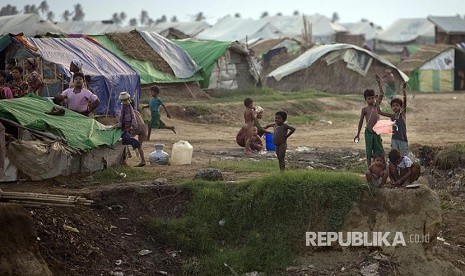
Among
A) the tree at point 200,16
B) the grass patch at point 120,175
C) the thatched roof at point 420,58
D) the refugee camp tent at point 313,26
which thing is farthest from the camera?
the tree at point 200,16

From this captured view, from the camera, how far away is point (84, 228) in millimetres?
9633

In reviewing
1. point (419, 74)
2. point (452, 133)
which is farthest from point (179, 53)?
point (419, 74)

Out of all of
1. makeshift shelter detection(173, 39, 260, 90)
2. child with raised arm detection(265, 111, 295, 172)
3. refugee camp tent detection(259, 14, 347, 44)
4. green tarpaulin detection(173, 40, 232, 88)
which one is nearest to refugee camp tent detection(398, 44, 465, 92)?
makeshift shelter detection(173, 39, 260, 90)

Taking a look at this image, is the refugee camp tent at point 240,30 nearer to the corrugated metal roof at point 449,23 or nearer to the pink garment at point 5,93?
the corrugated metal roof at point 449,23

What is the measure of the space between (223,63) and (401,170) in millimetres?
14023

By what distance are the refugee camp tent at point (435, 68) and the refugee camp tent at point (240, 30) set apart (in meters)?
17.1

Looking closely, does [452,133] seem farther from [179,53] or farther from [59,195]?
[59,195]

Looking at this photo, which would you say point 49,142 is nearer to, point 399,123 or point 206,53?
point 399,123

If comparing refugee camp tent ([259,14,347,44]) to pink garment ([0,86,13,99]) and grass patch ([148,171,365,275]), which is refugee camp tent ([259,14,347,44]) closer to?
pink garment ([0,86,13,99])

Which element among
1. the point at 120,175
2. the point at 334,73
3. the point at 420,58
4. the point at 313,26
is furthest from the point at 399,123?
the point at 313,26

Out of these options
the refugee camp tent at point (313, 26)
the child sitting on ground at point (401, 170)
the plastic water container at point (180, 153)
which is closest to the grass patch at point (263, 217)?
the child sitting on ground at point (401, 170)

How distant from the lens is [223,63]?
23922mm

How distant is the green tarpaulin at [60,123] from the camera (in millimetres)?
10648

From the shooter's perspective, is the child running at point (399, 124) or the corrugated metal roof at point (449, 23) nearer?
the child running at point (399, 124)
